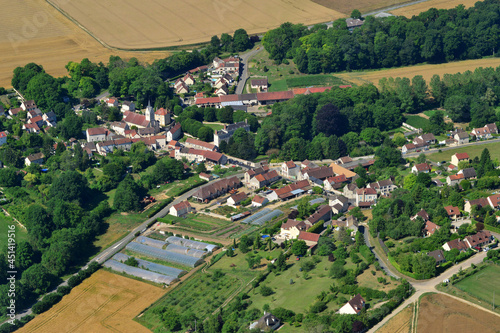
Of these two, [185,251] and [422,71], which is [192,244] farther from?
[422,71]

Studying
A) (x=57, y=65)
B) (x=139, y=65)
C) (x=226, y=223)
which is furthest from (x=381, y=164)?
(x=57, y=65)

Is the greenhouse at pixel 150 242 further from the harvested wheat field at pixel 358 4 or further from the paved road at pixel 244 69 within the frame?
the harvested wheat field at pixel 358 4

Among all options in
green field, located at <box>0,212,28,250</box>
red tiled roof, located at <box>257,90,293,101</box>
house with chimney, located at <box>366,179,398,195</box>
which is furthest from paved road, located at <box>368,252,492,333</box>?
red tiled roof, located at <box>257,90,293,101</box>

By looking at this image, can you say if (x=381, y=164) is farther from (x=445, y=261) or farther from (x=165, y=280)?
(x=165, y=280)

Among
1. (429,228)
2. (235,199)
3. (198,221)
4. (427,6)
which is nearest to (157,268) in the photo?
(198,221)

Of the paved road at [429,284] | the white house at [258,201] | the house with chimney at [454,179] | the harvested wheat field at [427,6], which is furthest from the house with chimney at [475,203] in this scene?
the harvested wheat field at [427,6]
